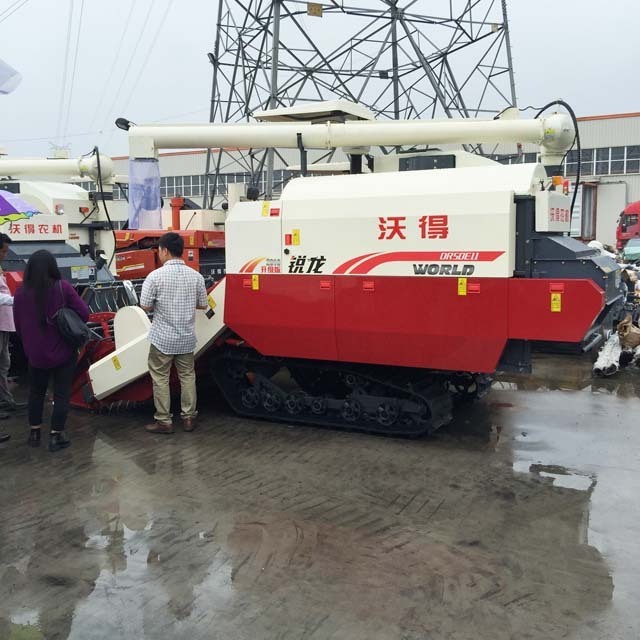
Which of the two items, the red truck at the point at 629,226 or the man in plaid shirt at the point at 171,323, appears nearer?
the man in plaid shirt at the point at 171,323

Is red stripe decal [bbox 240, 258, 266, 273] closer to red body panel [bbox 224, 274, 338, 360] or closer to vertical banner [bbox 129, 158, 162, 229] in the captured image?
red body panel [bbox 224, 274, 338, 360]

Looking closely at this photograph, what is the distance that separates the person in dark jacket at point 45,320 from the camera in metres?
5.27

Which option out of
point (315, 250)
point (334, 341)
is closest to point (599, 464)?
point (334, 341)

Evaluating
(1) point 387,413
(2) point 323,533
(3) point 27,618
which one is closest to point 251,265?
(1) point 387,413

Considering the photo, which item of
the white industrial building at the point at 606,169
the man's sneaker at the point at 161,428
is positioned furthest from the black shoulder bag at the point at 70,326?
the white industrial building at the point at 606,169

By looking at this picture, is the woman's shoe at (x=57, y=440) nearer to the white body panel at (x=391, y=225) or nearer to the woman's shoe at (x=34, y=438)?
the woman's shoe at (x=34, y=438)

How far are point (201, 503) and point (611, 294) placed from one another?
3.44 metres

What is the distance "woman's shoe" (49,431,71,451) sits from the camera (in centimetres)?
548

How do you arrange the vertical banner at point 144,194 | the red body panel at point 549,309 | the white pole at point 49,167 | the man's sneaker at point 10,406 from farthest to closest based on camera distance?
the white pole at point 49,167 < the vertical banner at point 144,194 < the man's sneaker at point 10,406 < the red body panel at point 549,309

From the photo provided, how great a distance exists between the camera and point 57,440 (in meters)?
5.50

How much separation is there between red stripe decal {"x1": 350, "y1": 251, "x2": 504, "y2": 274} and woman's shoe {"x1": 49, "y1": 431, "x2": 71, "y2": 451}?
266 centimetres

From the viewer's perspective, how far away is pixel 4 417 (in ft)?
21.1

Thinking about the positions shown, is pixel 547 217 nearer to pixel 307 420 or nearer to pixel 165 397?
pixel 307 420

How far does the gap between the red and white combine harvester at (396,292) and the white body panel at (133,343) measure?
0.05ft
